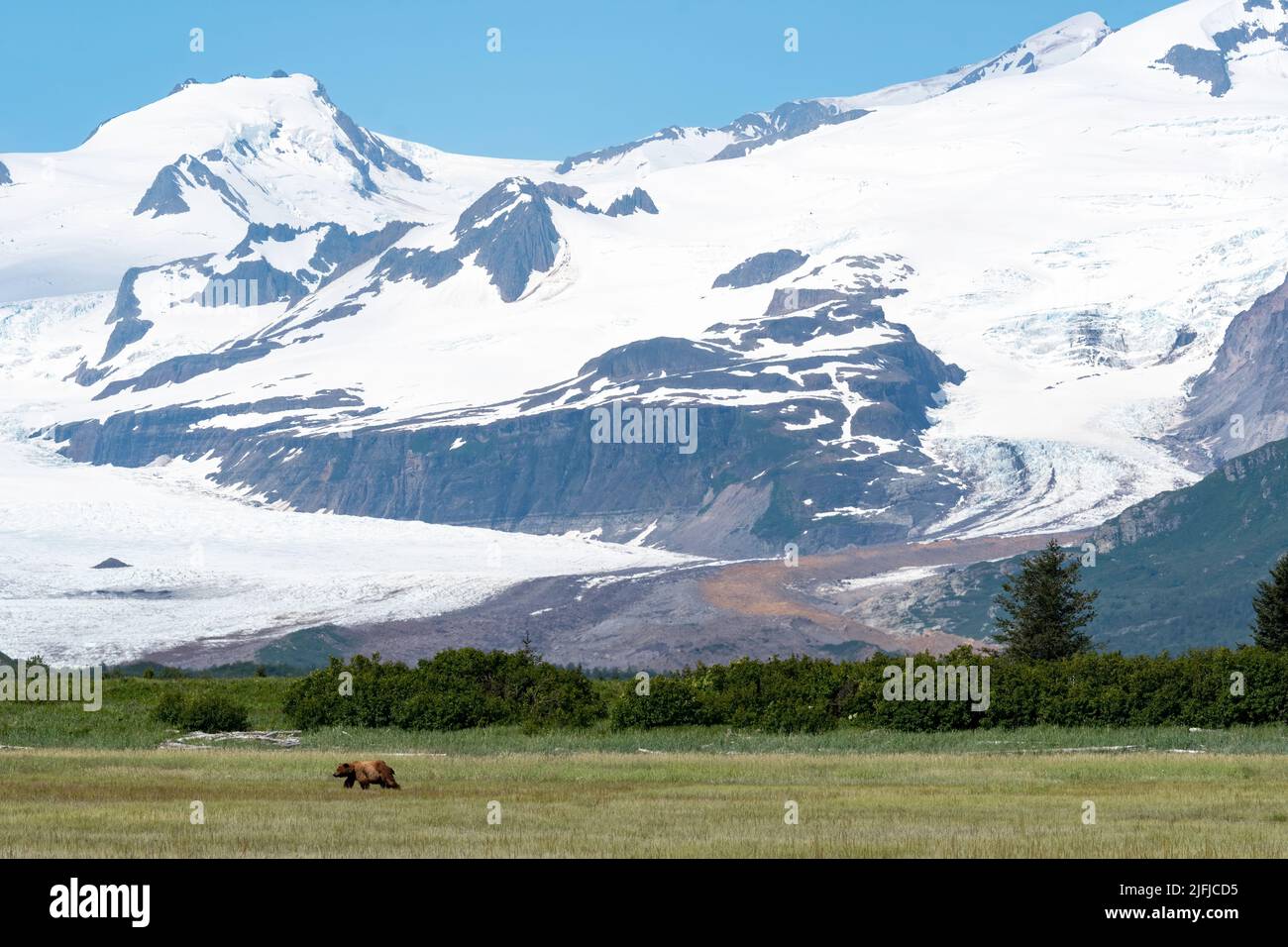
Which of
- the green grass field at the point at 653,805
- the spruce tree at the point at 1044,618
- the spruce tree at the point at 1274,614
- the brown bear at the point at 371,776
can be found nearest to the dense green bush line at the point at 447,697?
the green grass field at the point at 653,805

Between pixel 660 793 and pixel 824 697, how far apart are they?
32162mm

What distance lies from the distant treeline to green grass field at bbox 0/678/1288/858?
175cm

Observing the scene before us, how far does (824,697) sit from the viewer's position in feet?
271

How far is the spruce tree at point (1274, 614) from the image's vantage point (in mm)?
108188

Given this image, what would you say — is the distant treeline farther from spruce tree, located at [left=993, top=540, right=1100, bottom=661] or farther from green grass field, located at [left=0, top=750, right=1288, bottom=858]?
spruce tree, located at [left=993, top=540, right=1100, bottom=661]

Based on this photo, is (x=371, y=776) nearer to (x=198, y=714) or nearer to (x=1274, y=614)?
(x=198, y=714)

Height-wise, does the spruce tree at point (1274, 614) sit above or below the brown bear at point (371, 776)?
above

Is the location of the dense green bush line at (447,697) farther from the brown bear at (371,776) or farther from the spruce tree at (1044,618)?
the spruce tree at (1044,618)

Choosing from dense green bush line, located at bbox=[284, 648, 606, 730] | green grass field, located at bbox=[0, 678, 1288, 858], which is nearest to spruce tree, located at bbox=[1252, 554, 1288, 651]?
green grass field, located at bbox=[0, 678, 1288, 858]

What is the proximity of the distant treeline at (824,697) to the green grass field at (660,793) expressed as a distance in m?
1.75

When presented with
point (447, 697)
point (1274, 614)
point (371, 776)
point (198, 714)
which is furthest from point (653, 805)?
point (1274, 614)
